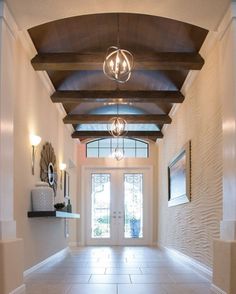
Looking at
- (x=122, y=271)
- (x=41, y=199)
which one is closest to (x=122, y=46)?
(x=41, y=199)

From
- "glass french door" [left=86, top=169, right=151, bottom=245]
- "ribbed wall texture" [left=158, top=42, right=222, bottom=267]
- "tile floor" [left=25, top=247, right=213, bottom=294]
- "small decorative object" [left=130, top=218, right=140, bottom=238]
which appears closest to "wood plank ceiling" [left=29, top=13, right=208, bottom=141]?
"ribbed wall texture" [left=158, top=42, right=222, bottom=267]

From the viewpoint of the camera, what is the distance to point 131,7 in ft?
14.0

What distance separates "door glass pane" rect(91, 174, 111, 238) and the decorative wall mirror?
15.0 feet

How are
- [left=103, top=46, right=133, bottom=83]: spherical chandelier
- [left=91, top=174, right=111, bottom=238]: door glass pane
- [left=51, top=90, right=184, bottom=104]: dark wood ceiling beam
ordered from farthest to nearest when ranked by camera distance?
1. [left=91, top=174, right=111, bottom=238]: door glass pane
2. [left=51, top=90, right=184, bottom=104]: dark wood ceiling beam
3. [left=103, top=46, right=133, bottom=83]: spherical chandelier

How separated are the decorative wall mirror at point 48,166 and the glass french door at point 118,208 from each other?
4578 millimetres

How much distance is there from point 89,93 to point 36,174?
2027 mm

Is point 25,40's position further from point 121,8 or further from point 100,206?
point 100,206

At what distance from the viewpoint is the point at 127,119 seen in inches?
381

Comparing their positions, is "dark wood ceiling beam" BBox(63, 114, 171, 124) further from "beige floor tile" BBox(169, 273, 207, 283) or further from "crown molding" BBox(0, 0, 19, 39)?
"crown molding" BBox(0, 0, 19, 39)

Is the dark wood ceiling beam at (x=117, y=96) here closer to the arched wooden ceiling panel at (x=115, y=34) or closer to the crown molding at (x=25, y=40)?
the crown molding at (x=25, y=40)

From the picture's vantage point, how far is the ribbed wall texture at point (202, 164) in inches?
211

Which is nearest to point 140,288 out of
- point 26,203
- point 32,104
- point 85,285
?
point 85,285

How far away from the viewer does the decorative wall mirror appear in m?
6.97

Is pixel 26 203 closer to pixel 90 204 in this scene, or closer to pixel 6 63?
pixel 6 63
